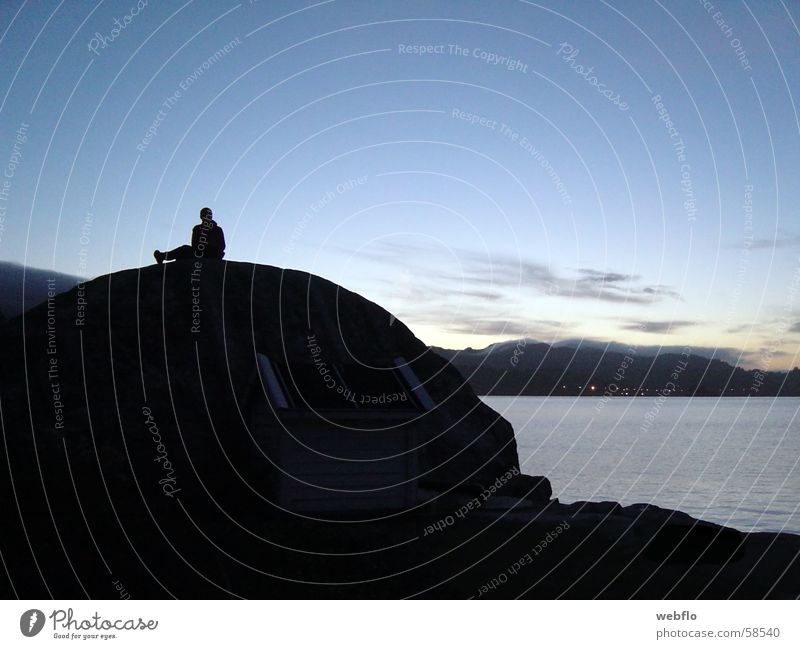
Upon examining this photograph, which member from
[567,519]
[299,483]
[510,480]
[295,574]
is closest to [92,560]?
[295,574]

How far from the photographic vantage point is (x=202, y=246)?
87.6 feet

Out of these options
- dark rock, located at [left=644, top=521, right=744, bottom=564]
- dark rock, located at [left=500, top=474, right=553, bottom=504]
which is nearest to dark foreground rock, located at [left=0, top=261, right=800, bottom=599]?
dark rock, located at [left=644, top=521, right=744, bottom=564]

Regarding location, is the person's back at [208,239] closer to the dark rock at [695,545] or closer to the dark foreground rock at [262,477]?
the dark foreground rock at [262,477]

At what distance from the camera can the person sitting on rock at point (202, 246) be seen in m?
26.4

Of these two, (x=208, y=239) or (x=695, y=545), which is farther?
(x=208, y=239)

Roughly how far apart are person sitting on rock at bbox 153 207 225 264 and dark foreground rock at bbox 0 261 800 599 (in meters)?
0.48

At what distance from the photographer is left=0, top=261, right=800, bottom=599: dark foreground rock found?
14.6 metres

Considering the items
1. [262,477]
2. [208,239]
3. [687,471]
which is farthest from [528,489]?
[687,471]

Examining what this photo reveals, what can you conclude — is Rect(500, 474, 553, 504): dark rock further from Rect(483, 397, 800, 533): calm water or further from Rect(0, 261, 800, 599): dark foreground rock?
Rect(483, 397, 800, 533): calm water

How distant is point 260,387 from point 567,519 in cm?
885

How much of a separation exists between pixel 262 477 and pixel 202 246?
953 centimetres

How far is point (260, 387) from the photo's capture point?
2123 cm

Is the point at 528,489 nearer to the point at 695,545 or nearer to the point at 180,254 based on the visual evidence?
the point at 695,545

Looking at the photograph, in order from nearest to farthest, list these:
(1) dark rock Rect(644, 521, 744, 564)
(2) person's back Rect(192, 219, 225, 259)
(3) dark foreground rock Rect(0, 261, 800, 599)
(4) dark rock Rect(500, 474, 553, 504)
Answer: (3) dark foreground rock Rect(0, 261, 800, 599) → (1) dark rock Rect(644, 521, 744, 564) → (2) person's back Rect(192, 219, 225, 259) → (4) dark rock Rect(500, 474, 553, 504)
